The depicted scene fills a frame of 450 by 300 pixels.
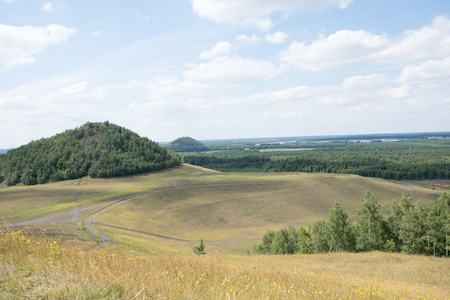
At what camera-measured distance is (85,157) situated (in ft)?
302

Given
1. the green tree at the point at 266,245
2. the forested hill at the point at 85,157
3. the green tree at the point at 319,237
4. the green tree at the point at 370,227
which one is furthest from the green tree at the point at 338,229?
the forested hill at the point at 85,157

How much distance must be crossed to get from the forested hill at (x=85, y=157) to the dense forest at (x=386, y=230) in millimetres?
70709

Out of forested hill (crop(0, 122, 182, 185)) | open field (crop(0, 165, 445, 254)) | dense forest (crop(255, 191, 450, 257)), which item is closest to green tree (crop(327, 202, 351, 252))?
dense forest (crop(255, 191, 450, 257))

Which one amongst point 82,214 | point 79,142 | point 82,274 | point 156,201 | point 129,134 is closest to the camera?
point 82,274

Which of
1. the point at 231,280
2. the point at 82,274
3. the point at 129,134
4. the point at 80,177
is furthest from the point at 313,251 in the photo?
the point at 129,134

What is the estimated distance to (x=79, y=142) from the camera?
333 feet

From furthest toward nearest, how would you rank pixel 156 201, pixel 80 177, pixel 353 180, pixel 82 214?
1. pixel 353 180
2. pixel 80 177
3. pixel 156 201
4. pixel 82 214

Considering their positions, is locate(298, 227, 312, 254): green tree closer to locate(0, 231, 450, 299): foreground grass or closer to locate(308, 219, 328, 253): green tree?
locate(308, 219, 328, 253): green tree

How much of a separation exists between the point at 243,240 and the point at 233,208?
16.1 metres

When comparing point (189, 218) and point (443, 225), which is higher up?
point (443, 225)

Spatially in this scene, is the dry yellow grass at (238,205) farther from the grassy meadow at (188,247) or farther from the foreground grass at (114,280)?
the foreground grass at (114,280)

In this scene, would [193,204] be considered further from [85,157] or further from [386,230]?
[85,157]

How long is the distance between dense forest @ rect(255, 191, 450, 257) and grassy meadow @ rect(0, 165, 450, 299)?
4.46 m

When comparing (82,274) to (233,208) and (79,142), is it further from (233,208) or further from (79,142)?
(79,142)
